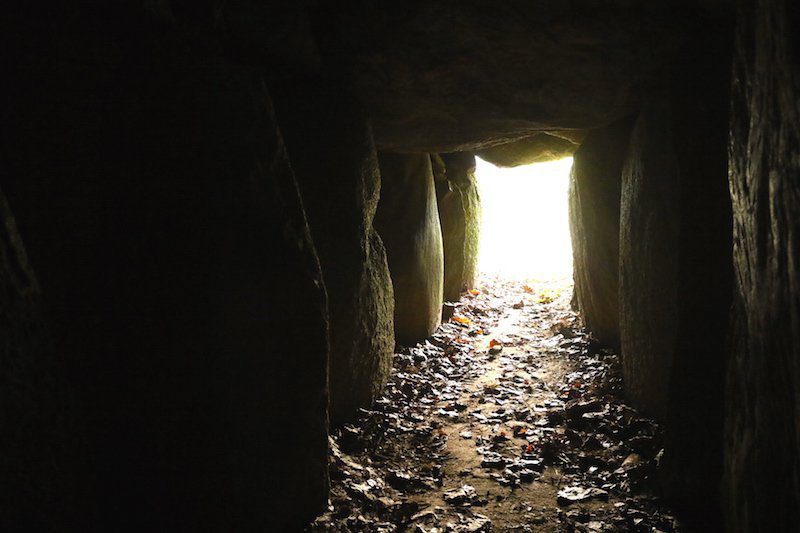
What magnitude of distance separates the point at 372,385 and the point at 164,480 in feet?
7.85

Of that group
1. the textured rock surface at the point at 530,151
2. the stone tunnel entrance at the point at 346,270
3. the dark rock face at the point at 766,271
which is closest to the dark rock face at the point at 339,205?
the stone tunnel entrance at the point at 346,270

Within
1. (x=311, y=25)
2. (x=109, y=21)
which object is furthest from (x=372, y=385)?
(x=109, y=21)

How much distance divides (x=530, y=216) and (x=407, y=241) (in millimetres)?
12188

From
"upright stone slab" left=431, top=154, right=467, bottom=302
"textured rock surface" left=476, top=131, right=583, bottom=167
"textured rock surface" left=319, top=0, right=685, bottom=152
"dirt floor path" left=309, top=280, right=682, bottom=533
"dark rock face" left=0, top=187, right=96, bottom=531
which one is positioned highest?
"textured rock surface" left=476, top=131, right=583, bottom=167

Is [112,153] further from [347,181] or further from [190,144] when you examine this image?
[347,181]

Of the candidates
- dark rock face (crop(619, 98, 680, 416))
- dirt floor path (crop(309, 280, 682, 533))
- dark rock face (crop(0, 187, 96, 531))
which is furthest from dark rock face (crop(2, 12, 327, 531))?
dark rock face (crop(619, 98, 680, 416))

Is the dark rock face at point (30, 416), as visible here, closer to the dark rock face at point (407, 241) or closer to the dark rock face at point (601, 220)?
the dark rock face at point (407, 241)

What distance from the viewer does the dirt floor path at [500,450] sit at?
3.24m

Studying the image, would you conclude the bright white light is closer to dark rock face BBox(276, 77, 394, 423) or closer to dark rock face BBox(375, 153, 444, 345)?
dark rock face BBox(375, 153, 444, 345)

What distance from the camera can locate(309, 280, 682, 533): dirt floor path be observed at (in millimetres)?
3242

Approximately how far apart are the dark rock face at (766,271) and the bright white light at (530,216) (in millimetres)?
10908

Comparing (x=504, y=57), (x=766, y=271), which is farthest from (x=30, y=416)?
(x=504, y=57)

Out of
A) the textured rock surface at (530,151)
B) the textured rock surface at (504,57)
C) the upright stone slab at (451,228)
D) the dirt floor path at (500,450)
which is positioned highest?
the textured rock surface at (530,151)

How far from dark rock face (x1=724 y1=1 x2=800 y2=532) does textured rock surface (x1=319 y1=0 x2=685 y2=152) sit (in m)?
1.12
